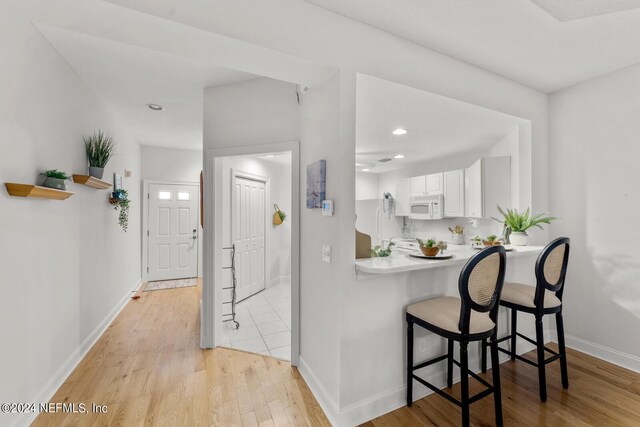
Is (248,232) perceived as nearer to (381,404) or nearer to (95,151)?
(95,151)

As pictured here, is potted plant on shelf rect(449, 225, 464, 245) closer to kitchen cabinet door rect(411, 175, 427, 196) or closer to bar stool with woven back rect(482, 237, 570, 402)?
kitchen cabinet door rect(411, 175, 427, 196)

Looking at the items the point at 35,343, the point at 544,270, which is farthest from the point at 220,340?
the point at 544,270

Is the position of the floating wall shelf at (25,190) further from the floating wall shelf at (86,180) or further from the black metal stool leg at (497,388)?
the black metal stool leg at (497,388)

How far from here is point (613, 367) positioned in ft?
8.05

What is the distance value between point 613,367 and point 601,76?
260cm

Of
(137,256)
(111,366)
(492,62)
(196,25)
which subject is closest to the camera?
(196,25)

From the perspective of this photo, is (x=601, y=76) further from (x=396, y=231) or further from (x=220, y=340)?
(x=220, y=340)

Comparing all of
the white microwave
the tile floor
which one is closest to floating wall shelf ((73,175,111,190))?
the tile floor

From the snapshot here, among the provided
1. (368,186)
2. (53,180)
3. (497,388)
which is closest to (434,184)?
(368,186)

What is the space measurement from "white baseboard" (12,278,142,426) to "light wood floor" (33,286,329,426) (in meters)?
0.04

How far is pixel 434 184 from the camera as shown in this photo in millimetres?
3811

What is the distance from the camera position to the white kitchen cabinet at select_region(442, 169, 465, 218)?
3434mm

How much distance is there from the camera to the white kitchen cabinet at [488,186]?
3.01 metres

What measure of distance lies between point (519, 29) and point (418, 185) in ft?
7.64
